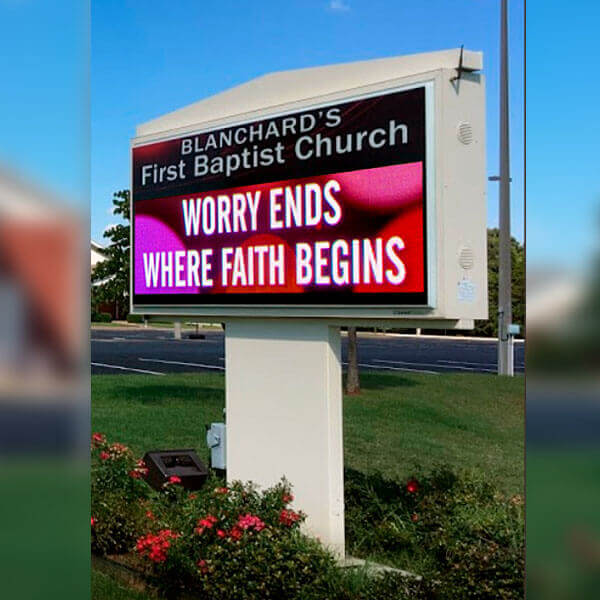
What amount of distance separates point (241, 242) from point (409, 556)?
2418 millimetres

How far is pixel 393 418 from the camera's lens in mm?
15148

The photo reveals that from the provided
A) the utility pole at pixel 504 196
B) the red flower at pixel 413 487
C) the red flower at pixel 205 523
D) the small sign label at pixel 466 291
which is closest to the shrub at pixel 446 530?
the red flower at pixel 413 487

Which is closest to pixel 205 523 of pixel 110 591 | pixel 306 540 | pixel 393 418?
pixel 306 540

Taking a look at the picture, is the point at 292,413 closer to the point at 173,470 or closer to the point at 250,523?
the point at 250,523

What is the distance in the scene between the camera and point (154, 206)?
6945 millimetres

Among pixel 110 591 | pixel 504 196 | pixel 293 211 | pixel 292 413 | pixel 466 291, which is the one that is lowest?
pixel 110 591

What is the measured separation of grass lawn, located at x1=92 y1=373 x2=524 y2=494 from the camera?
12.3 metres

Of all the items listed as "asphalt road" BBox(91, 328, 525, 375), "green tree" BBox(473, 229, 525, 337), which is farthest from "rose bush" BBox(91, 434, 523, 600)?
"green tree" BBox(473, 229, 525, 337)

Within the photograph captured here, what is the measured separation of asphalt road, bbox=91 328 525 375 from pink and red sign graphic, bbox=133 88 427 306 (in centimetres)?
1528

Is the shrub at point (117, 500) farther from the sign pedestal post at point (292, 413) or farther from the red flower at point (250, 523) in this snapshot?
the red flower at point (250, 523)

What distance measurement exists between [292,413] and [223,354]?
20916 millimetres
